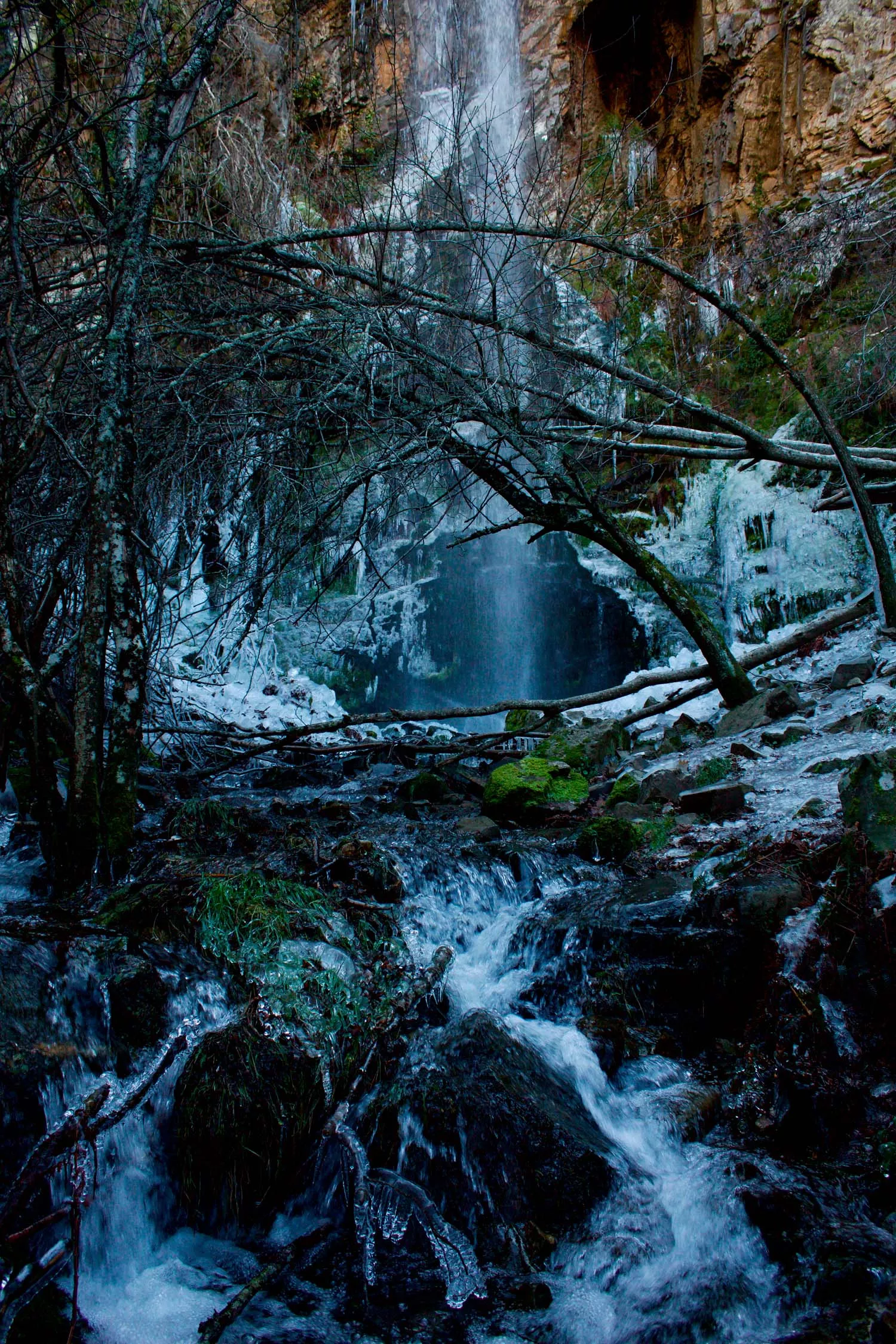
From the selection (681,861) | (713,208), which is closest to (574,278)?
(713,208)

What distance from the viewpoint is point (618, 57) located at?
13469 mm

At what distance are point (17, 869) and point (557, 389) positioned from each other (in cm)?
520

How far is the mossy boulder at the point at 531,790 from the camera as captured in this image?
16.1 ft

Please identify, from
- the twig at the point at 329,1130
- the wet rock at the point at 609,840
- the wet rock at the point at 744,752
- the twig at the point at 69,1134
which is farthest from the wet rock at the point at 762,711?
the twig at the point at 69,1134

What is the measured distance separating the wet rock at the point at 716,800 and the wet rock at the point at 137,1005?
2833 millimetres

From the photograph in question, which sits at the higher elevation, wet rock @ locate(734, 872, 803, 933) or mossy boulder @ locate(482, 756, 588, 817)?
mossy boulder @ locate(482, 756, 588, 817)

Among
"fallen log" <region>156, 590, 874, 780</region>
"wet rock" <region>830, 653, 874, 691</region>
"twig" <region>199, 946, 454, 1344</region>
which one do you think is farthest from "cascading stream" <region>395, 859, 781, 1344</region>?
"wet rock" <region>830, 653, 874, 691</region>

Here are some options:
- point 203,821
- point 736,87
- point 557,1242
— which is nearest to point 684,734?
point 203,821

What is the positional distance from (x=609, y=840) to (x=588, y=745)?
1713 millimetres

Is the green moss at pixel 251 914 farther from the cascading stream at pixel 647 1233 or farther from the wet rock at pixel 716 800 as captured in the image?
the wet rock at pixel 716 800

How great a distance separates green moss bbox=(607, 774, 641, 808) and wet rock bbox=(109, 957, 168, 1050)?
9.67 feet

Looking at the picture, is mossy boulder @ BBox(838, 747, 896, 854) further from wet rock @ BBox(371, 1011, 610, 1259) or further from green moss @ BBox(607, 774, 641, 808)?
green moss @ BBox(607, 774, 641, 808)

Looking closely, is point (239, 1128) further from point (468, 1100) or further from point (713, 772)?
point (713, 772)

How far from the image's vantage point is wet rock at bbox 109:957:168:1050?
2.32 meters
